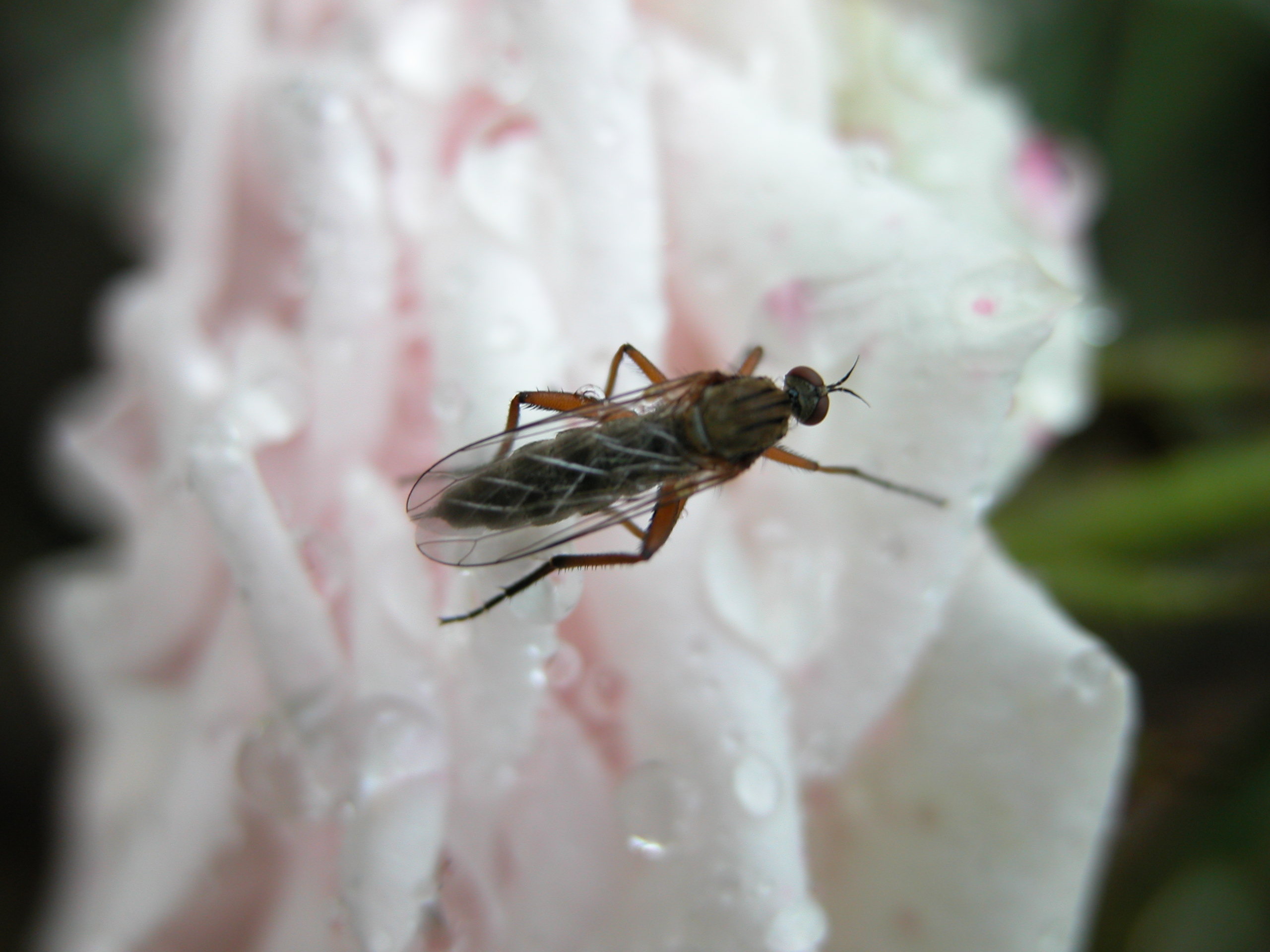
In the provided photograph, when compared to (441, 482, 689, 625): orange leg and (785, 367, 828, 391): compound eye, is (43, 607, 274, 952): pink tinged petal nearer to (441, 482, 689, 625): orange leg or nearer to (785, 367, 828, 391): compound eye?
(441, 482, 689, 625): orange leg

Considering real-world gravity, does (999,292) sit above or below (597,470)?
above

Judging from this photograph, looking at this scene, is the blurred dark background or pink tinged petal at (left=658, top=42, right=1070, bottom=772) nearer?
pink tinged petal at (left=658, top=42, right=1070, bottom=772)

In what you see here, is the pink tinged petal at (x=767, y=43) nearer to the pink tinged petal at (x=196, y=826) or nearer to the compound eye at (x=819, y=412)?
the compound eye at (x=819, y=412)

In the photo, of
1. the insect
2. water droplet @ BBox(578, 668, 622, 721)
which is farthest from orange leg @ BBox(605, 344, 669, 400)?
water droplet @ BBox(578, 668, 622, 721)

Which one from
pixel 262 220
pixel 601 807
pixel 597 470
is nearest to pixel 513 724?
pixel 601 807

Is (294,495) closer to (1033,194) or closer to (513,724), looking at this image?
(513,724)

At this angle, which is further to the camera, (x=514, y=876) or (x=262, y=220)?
(x=262, y=220)

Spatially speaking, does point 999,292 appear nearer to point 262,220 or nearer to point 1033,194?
point 1033,194
